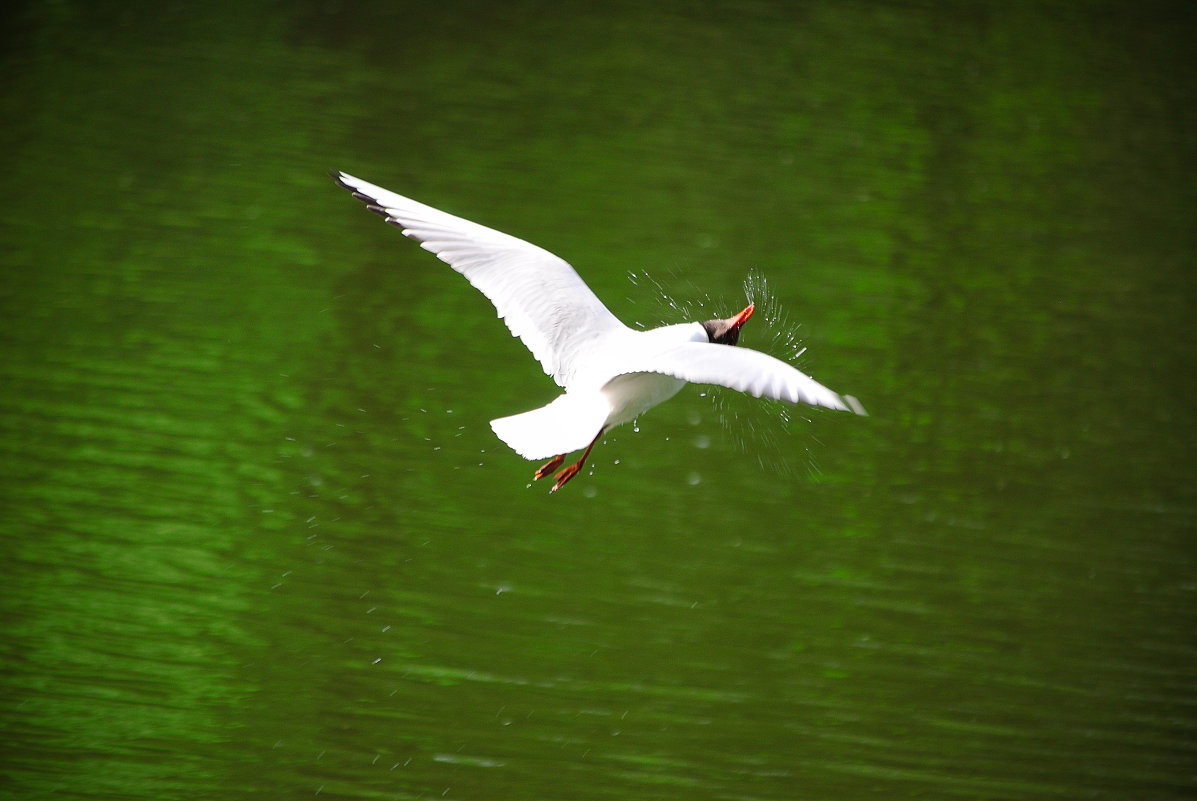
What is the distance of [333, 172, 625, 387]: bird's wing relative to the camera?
5230 mm

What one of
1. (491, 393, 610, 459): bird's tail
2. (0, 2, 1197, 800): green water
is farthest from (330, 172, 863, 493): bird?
(0, 2, 1197, 800): green water

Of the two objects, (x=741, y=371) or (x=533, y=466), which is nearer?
(x=741, y=371)

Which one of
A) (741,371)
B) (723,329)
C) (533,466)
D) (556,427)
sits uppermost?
(741,371)

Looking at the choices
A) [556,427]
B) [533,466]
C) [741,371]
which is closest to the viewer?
[741,371]

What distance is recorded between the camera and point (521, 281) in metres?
5.31

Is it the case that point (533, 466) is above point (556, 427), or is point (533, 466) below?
below

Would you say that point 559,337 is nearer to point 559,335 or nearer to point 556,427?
point 559,335

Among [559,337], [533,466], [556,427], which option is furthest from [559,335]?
[533,466]

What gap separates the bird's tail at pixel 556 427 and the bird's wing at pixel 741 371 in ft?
0.97

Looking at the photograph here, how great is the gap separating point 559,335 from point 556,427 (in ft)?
2.02

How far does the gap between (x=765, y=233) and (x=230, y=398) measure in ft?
19.4

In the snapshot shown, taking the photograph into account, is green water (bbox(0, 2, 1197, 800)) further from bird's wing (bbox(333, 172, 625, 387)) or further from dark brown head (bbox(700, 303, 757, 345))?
dark brown head (bbox(700, 303, 757, 345))

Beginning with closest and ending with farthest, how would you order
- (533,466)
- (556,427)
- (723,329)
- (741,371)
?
(741,371)
(556,427)
(723,329)
(533,466)

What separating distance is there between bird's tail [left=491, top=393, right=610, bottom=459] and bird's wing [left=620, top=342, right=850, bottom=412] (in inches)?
11.6
